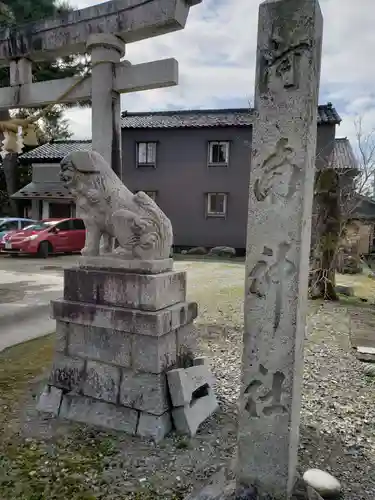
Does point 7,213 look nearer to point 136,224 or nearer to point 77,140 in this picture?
point 77,140

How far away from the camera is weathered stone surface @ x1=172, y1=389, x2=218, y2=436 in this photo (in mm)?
3074

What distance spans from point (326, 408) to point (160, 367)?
5.63 ft

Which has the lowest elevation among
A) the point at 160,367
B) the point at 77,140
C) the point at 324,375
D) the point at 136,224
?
the point at 324,375

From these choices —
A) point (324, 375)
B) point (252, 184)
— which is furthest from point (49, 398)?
point (324, 375)

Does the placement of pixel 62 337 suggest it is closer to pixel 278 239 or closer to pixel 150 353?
pixel 150 353

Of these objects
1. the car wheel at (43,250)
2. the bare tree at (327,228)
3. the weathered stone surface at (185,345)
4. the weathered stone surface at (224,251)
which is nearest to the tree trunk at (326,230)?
the bare tree at (327,228)

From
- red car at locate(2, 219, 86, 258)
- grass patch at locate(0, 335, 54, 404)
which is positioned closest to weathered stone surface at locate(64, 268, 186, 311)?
grass patch at locate(0, 335, 54, 404)

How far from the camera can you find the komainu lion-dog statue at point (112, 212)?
326 centimetres

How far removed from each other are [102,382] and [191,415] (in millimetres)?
790

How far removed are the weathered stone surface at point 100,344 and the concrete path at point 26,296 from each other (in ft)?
7.37

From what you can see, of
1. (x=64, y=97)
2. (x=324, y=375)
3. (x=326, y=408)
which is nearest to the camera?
(x=326, y=408)

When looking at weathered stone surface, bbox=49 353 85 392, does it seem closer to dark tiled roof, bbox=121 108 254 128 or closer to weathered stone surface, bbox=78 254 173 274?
weathered stone surface, bbox=78 254 173 274

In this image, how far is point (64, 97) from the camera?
17.0ft

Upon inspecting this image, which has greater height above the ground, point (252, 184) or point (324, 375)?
point (252, 184)
